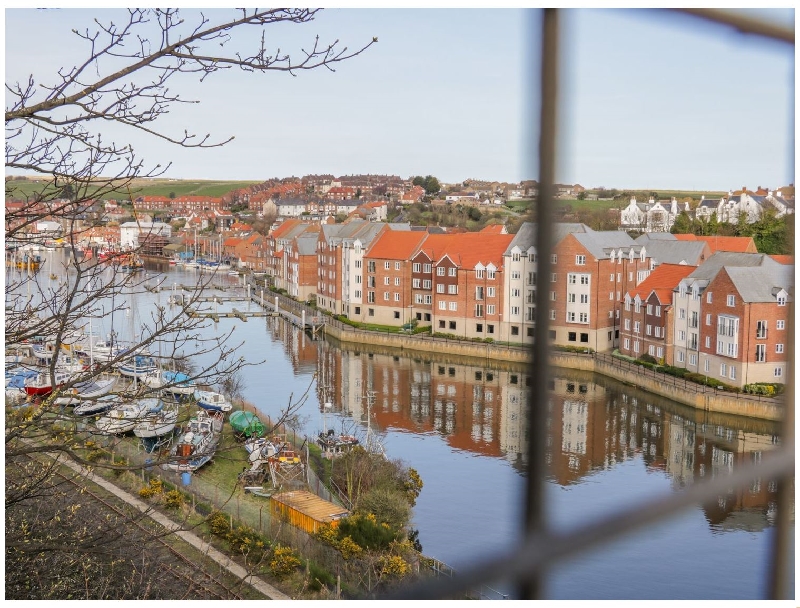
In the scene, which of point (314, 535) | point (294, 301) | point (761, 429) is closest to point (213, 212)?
point (294, 301)

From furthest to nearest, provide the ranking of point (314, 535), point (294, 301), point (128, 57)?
point (294, 301)
point (314, 535)
point (128, 57)

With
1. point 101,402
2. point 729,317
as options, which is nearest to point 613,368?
point 729,317

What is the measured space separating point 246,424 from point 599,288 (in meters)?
6.60

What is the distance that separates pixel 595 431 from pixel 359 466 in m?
3.01

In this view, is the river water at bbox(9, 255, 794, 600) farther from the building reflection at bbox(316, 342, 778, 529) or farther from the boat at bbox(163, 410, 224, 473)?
the boat at bbox(163, 410, 224, 473)

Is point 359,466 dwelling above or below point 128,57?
below

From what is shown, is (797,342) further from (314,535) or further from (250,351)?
(250,351)

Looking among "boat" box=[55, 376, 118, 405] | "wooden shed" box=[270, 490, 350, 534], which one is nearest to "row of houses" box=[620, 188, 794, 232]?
"wooden shed" box=[270, 490, 350, 534]

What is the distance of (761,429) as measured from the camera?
9109 mm

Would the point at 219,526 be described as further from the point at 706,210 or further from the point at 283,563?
the point at 706,210

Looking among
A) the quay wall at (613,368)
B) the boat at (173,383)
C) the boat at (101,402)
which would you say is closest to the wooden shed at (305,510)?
the boat at (173,383)

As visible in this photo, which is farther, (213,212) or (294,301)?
(213,212)

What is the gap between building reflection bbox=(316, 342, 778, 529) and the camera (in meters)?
7.61

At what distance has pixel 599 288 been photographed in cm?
1266
